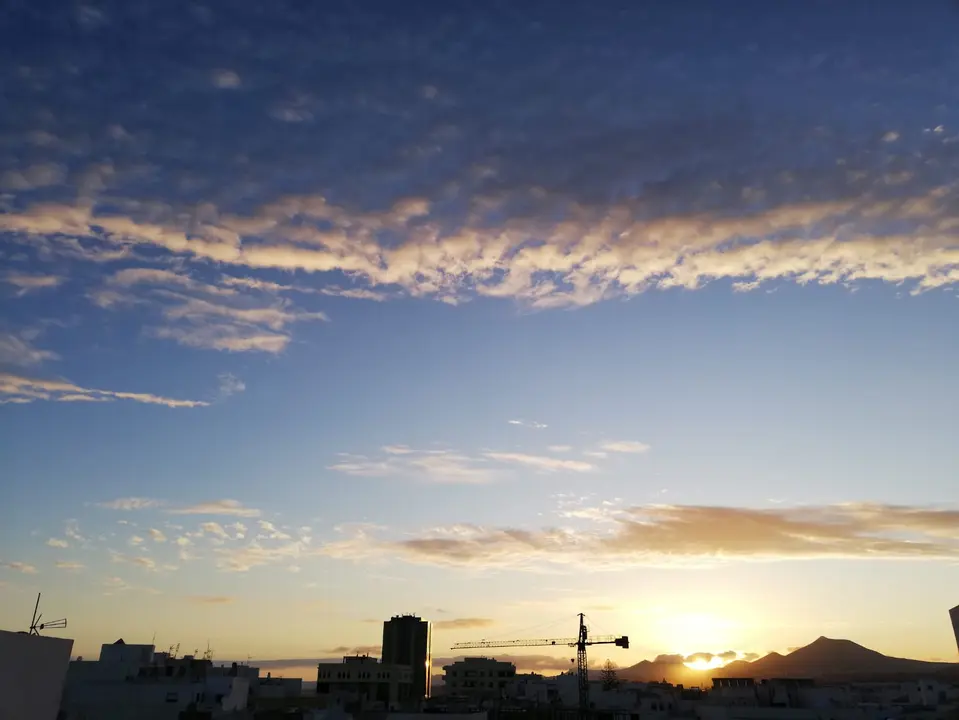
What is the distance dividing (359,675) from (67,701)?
279 ft

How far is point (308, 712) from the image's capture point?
3398 inches

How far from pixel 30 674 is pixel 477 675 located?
16103 centimetres

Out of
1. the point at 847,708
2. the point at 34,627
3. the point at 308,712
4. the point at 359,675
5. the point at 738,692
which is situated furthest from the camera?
the point at 359,675

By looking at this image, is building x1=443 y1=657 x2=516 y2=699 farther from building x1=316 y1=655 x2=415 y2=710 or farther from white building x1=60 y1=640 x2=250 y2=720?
white building x1=60 y1=640 x2=250 y2=720

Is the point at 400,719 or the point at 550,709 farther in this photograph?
the point at 550,709

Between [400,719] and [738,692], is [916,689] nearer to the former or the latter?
[738,692]

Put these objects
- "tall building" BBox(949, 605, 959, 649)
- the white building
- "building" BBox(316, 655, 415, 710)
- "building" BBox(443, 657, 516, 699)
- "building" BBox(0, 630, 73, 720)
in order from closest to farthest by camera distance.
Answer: "building" BBox(0, 630, 73, 720)
"tall building" BBox(949, 605, 959, 649)
the white building
"building" BBox(316, 655, 415, 710)
"building" BBox(443, 657, 516, 699)

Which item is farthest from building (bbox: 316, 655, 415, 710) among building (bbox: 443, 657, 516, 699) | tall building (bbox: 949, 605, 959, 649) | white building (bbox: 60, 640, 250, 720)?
tall building (bbox: 949, 605, 959, 649)

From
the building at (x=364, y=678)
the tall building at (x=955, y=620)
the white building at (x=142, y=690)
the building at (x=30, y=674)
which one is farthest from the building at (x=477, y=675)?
the building at (x=30, y=674)

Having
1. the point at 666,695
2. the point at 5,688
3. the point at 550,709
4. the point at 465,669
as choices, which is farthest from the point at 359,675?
the point at 5,688

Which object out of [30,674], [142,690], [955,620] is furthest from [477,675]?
[30,674]

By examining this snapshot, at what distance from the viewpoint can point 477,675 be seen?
173 meters

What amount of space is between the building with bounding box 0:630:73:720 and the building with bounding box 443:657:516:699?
15346 centimetres

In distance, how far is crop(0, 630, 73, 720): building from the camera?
25.0m
